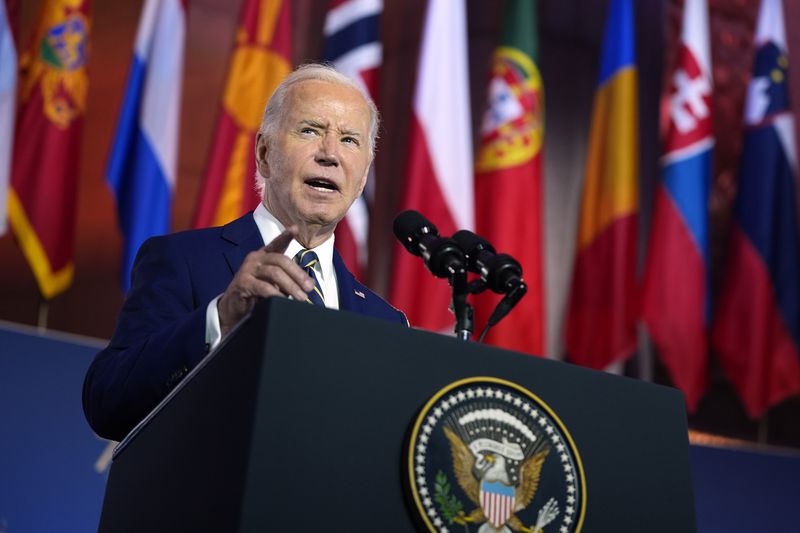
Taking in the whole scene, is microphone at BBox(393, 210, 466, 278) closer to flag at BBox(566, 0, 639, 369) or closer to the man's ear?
the man's ear

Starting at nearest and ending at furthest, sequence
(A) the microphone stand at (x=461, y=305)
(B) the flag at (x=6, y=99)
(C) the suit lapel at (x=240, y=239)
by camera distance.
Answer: (A) the microphone stand at (x=461, y=305) → (C) the suit lapel at (x=240, y=239) → (B) the flag at (x=6, y=99)

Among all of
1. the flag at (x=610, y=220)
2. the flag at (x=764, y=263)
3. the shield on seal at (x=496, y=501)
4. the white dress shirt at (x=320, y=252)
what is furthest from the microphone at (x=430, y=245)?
the flag at (x=764, y=263)

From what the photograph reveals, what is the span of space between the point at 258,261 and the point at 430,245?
48 centimetres

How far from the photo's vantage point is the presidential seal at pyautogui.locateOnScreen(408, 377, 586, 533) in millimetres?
1076

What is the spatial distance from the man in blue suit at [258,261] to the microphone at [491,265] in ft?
0.88

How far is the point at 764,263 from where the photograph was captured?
5.20 m

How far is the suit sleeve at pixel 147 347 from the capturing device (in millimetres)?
1286

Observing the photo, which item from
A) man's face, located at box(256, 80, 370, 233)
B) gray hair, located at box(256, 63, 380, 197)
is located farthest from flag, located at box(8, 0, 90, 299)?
man's face, located at box(256, 80, 370, 233)

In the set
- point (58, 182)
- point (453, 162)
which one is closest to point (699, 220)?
point (453, 162)

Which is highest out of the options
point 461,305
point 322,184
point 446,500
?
point 322,184

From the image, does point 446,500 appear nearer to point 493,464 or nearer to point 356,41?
point 493,464

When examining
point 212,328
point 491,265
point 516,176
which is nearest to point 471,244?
point 491,265

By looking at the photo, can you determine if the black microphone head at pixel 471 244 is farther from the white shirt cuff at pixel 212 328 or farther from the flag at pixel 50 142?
the flag at pixel 50 142

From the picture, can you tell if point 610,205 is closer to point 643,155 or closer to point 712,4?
point 643,155
